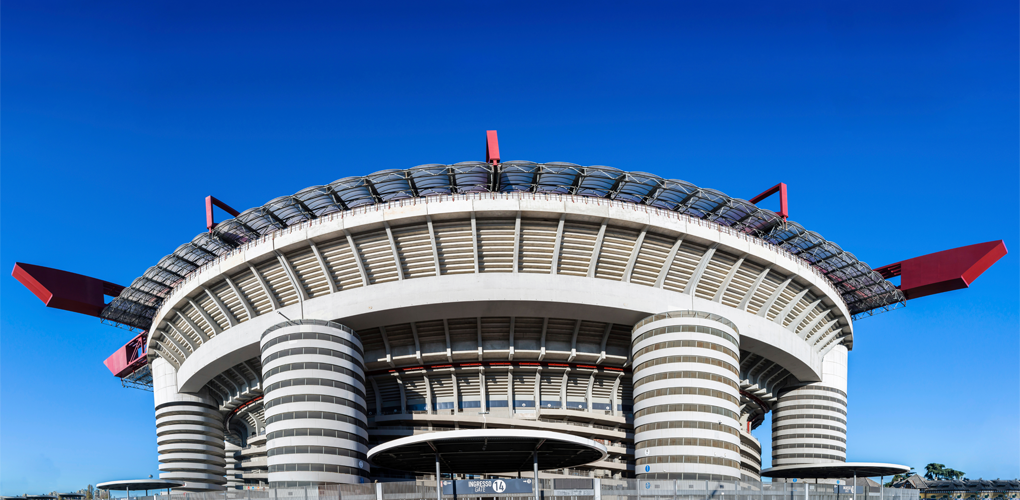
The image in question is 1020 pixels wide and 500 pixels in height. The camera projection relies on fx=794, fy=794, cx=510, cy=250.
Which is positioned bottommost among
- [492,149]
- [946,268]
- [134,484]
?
[134,484]

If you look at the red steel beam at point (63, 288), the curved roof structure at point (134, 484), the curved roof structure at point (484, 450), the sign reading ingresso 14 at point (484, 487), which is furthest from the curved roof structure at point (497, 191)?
the sign reading ingresso 14 at point (484, 487)

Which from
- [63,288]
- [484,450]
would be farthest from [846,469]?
[63,288]

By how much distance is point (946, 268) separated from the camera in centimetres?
6631

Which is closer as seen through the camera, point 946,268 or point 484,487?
point 484,487

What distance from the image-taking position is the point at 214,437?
68.1 metres

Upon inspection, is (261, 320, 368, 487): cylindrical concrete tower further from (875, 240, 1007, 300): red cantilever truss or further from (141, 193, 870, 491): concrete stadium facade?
(875, 240, 1007, 300): red cantilever truss

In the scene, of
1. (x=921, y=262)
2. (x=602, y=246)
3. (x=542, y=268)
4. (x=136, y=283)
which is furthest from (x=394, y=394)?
(x=921, y=262)

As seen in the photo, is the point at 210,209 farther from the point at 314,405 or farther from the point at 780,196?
the point at 780,196

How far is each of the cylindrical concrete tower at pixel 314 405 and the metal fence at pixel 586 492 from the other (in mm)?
5892

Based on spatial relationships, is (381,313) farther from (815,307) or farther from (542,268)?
(815,307)

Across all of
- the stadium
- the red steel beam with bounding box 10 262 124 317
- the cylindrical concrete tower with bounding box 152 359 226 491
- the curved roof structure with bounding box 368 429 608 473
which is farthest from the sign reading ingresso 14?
the red steel beam with bounding box 10 262 124 317

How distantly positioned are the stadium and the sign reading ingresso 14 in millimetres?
9723

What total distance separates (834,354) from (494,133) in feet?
120

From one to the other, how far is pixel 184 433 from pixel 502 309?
108 ft
